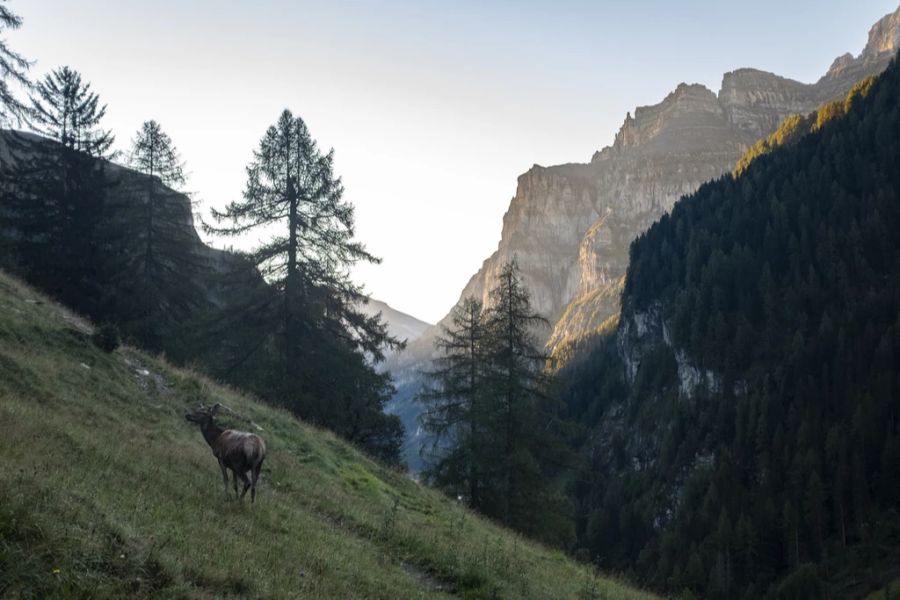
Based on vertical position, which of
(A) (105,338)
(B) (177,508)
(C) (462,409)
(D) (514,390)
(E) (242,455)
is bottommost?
(B) (177,508)

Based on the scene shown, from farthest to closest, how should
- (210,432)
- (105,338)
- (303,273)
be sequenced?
(303,273) → (105,338) → (210,432)

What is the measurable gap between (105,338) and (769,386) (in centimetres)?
13531

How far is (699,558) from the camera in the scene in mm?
96500

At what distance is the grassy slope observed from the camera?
5.61 m

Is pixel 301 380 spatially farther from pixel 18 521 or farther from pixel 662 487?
pixel 662 487

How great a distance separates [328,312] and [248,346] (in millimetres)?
4128

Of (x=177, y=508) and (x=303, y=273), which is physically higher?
(x=303, y=273)

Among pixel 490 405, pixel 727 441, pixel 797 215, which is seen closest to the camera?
pixel 490 405

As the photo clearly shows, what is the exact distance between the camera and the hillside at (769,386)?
314 feet

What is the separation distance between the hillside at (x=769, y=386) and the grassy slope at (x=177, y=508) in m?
90.8

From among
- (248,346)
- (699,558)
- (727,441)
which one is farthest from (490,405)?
(727,441)

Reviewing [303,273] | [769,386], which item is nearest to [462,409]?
[303,273]

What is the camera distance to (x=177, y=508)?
843 centimetres

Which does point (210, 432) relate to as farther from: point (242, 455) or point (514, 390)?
point (514, 390)
